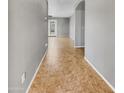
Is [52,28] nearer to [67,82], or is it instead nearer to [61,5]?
[61,5]

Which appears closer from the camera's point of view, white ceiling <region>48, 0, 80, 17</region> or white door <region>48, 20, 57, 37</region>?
white ceiling <region>48, 0, 80, 17</region>

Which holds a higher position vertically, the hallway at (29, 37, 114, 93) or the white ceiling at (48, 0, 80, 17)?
the white ceiling at (48, 0, 80, 17)

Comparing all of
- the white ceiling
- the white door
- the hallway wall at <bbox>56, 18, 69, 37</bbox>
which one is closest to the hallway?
the white ceiling

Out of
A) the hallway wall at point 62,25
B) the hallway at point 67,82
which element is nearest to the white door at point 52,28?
the hallway wall at point 62,25

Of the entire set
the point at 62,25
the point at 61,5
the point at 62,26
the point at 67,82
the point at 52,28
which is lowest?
the point at 67,82

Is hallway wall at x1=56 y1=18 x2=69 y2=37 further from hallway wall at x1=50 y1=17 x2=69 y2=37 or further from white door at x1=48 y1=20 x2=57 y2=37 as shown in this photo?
white door at x1=48 y1=20 x2=57 y2=37

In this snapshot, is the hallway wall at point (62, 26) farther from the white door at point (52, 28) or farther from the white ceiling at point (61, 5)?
the white ceiling at point (61, 5)

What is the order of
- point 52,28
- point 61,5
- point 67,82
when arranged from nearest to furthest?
point 67,82
point 61,5
point 52,28

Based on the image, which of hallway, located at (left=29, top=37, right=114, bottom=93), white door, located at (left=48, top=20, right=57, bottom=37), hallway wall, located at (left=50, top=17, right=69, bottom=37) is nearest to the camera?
hallway, located at (left=29, top=37, right=114, bottom=93)

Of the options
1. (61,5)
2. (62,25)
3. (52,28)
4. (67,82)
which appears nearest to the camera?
(67,82)

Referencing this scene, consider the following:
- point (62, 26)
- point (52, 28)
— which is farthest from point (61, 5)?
point (52, 28)
